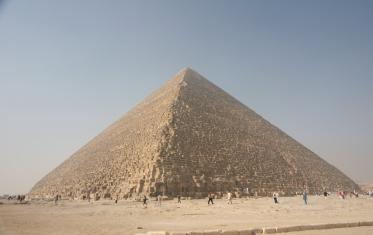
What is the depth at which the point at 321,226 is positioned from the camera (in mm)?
9805

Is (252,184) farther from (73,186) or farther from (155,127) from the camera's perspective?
(73,186)

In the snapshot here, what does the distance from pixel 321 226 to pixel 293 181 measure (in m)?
27.7

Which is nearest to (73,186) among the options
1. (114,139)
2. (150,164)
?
(114,139)

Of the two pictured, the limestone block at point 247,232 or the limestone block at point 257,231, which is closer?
the limestone block at point 247,232

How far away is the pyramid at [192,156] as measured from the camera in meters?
29.9

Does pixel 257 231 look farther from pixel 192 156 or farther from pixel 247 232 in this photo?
pixel 192 156

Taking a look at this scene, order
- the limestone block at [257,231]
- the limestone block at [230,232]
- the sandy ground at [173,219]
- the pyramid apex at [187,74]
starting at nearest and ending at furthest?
the limestone block at [230,232]
the limestone block at [257,231]
the sandy ground at [173,219]
the pyramid apex at [187,74]

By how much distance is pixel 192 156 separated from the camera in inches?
1264

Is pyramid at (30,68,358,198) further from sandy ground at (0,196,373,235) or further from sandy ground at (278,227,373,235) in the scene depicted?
sandy ground at (278,227,373,235)

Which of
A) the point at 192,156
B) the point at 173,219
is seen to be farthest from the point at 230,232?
the point at 192,156

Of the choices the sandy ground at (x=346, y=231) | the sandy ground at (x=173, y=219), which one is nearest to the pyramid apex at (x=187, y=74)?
the sandy ground at (x=173, y=219)

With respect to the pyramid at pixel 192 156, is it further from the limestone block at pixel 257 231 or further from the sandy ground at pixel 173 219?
the limestone block at pixel 257 231

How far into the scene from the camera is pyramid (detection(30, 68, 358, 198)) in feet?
98.2

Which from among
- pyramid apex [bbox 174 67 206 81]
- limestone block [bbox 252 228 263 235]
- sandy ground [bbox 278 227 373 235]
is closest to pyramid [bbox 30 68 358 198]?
pyramid apex [bbox 174 67 206 81]
